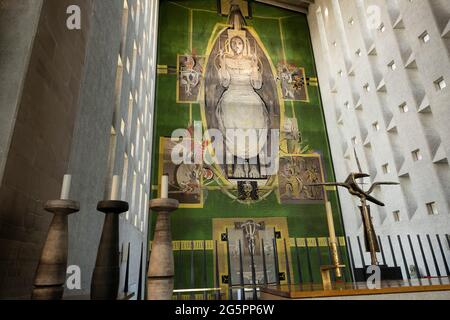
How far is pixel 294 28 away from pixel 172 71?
856cm

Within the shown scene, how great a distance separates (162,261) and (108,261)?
0.35 m

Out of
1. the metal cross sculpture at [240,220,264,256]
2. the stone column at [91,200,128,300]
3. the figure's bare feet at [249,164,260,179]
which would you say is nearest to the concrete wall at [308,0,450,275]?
the figure's bare feet at [249,164,260,179]

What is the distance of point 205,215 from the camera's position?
14.3 metres

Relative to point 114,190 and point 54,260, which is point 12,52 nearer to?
point 114,190

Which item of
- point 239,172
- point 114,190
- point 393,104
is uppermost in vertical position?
point 393,104

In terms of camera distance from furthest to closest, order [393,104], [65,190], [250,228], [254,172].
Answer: [254,172] → [250,228] → [393,104] → [65,190]

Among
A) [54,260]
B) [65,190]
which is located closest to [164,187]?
[65,190]

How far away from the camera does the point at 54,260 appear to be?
5.87ft

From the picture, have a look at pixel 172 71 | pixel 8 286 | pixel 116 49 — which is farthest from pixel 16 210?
pixel 172 71

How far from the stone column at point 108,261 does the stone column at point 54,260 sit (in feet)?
0.64

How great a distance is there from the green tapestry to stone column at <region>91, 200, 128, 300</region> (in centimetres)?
1170

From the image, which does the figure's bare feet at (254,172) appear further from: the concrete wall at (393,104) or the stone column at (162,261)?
the stone column at (162,261)

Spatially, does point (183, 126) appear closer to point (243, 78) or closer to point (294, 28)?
point (243, 78)

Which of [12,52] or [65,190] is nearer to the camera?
[65,190]
